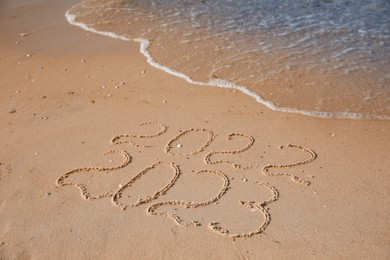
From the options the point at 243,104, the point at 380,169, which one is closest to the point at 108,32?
the point at 243,104

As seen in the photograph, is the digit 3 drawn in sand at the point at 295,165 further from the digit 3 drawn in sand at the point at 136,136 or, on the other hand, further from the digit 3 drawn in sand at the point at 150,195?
the digit 3 drawn in sand at the point at 136,136

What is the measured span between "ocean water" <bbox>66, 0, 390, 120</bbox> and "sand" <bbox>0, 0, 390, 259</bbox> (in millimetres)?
408

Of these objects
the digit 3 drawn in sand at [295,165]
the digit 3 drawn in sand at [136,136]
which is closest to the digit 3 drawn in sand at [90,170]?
the digit 3 drawn in sand at [136,136]

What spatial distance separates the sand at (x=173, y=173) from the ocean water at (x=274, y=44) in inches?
16.1

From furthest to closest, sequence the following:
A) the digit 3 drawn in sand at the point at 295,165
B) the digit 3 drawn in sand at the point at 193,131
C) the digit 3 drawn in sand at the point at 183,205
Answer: the digit 3 drawn in sand at the point at 193,131 < the digit 3 drawn in sand at the point at 295,165 < the digit 3 drawn in sand at the point at 183,205

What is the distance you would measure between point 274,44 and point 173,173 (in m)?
3.49

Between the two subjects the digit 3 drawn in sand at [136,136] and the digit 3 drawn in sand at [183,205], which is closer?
the digit 3 drawn in sand at [183,205]

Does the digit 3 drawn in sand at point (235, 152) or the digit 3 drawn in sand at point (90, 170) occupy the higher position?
the digit 3 drawn in sand at point (90, 170)

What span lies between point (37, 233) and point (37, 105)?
2.19 metres

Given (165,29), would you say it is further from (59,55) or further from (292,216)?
(292,216)

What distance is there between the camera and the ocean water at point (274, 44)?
5.56 m

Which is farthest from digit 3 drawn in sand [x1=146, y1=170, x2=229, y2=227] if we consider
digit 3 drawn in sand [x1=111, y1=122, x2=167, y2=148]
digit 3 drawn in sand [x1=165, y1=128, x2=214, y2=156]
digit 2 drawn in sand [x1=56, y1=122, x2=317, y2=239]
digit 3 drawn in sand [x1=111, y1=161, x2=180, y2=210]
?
digit 3 drawn in sand [x1=111, y1=122, x2=167, y2=148]

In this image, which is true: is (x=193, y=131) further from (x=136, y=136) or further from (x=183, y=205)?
(x=183, y=205)

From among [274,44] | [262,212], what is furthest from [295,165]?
[274,44]
